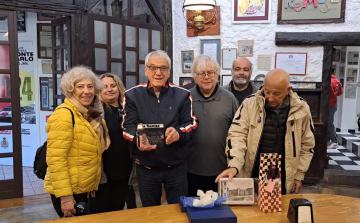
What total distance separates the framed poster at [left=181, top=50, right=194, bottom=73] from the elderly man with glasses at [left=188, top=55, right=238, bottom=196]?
2410 mm

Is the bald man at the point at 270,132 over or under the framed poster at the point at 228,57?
under

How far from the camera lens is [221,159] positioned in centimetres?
256

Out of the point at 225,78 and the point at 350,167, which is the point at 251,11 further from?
the point at 350,167

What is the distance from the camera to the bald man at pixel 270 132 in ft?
7.49

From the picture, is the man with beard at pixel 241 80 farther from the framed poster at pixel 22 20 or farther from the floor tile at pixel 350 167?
the framed poster at pixel 22 20

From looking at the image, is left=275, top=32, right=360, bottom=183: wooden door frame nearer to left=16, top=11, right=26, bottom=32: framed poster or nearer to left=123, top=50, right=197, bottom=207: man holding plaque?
left=123, top=50, right=197, bottom=207: man holding plaque

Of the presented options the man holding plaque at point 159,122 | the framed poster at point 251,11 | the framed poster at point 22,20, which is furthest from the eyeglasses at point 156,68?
the framed poster at point 22,20

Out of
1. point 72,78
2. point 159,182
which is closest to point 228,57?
point 159,182

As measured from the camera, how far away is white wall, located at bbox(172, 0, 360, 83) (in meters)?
4.57

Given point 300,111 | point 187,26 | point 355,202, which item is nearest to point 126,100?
point 300,111

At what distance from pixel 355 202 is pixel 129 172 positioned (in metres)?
1.47

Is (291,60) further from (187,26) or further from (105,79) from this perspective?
(105,79)

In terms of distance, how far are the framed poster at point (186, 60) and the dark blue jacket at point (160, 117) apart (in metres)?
2.67

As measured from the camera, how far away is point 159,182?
7.73ft
